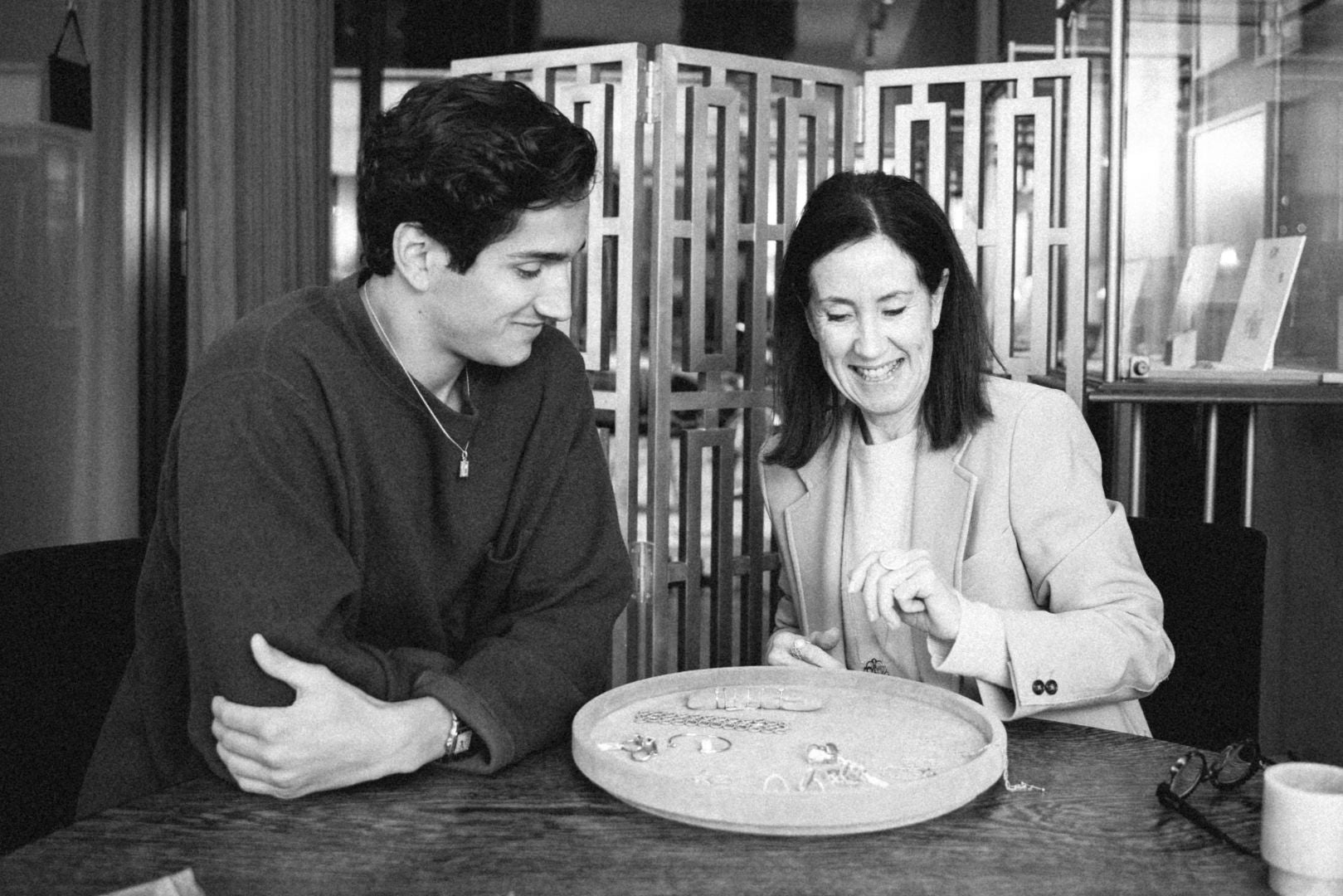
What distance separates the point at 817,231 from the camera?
5.98 ft

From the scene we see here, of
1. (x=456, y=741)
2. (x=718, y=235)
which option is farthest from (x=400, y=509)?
(x=718, y=235)

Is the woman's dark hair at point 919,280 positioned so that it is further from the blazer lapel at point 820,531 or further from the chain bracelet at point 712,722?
the chain bracelet at point 712,722

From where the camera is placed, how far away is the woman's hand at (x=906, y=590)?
4.63 ft

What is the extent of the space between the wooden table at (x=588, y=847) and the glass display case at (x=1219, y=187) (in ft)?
6.47

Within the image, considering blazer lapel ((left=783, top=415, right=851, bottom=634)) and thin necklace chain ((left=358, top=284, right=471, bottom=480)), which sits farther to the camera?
blazer lapel ((left=783, top=415, right=851, bottom=634))

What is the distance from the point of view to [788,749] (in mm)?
1201

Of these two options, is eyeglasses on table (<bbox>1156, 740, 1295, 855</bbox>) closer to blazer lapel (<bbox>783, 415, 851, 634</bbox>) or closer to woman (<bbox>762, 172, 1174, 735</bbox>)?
woman (<bbox>762, 172, 1174, 735</bbox>)

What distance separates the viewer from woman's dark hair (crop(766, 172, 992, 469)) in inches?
70.8

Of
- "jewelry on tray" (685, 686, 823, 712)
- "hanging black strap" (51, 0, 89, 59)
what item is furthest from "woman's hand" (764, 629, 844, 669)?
"hanging black strap" (51, 0, 89, 59)

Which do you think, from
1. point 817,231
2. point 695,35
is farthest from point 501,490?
point 695,35

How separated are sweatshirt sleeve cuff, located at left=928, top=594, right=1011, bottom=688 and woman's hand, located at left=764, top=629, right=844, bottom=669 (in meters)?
0.15

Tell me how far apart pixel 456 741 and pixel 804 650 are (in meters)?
0.52

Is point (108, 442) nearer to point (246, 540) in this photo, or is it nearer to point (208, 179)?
point (208, 179)

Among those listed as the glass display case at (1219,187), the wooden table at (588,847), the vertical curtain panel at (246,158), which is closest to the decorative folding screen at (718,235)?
the glass display case at (1219,187)
